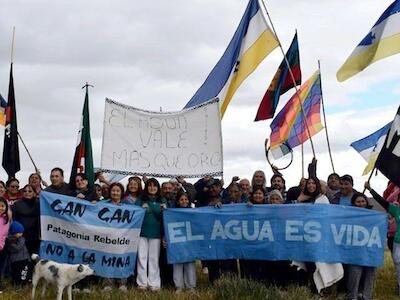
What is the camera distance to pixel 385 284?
1120cm

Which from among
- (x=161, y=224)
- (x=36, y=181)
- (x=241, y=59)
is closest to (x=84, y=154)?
(x=36, y=181)

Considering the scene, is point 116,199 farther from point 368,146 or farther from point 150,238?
point 368,146

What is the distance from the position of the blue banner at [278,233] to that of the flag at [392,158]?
684mm

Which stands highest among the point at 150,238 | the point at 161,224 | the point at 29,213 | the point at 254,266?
the point at 29,213

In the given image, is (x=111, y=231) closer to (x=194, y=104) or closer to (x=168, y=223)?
(x=168, y=223)

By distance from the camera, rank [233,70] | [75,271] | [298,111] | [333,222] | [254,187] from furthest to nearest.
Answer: [298,111] → [233,70] → [254,187] → [333,222] → [75,271]

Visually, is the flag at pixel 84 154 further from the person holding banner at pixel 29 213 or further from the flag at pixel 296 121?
the flag at pixel 296 121

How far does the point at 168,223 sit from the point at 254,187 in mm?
1576

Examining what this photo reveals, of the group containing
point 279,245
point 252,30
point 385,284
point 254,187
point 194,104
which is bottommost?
point 385,284

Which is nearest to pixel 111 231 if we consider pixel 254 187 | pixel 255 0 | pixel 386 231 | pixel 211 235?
pixel 211 235

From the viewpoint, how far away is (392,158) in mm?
9672

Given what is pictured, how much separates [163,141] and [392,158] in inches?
153

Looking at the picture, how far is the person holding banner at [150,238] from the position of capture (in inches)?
402

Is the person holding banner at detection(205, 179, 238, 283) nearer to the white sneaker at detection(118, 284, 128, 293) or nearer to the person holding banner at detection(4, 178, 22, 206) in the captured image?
the white sneaker at detection(118, 284, 128, 293)
